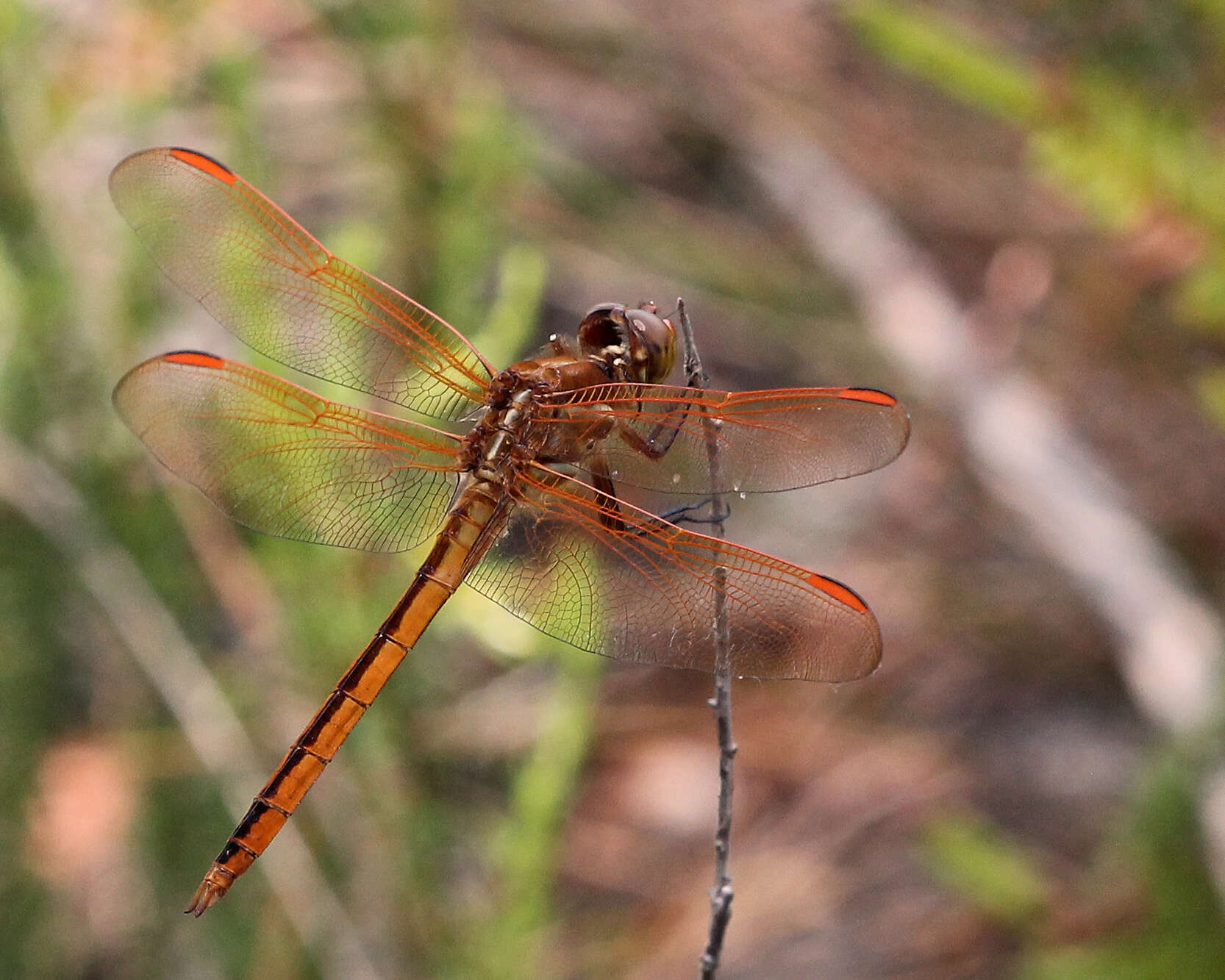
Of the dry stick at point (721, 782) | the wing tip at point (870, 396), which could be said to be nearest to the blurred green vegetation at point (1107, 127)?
the wing tip at point (870, 396)

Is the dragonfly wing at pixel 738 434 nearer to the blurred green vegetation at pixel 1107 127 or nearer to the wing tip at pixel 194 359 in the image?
the wing tip at pixel 194 359

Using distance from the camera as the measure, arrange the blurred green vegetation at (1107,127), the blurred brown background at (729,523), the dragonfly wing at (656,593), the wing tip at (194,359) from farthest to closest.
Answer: the blurred brown background at (729,523), the blurred green vegetation at (1107,127), the wing tip at (194,359), the dragonfly wing at (656,593)

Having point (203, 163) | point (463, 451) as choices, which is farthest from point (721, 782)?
point (203, 163)

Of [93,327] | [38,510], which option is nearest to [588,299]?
[93,327]

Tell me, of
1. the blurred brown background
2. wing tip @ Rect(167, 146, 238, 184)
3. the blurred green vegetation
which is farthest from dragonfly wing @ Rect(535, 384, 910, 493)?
the blurred green vegetation

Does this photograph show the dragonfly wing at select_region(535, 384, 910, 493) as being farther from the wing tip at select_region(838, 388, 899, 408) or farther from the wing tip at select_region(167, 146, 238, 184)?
the wing tip at select_region(167, 146, 238, 184)

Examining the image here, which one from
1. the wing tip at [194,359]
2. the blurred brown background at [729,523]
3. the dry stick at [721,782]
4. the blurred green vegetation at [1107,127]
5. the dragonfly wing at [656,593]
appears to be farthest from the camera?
the blurred brown background at [729,523]

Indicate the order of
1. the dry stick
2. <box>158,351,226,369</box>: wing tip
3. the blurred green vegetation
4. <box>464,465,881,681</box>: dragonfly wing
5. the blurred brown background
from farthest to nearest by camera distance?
the blurred brown background, the blurred green vegetation, <box>158,351,226,369</box>: wing tip, <box>464,465,881,681</box>: dragonfly wing, the dry stick

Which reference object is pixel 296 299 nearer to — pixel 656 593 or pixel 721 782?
pixel 656 593

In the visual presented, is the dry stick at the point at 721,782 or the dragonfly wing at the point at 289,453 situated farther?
the dragonfly wing at the point at 289,453
